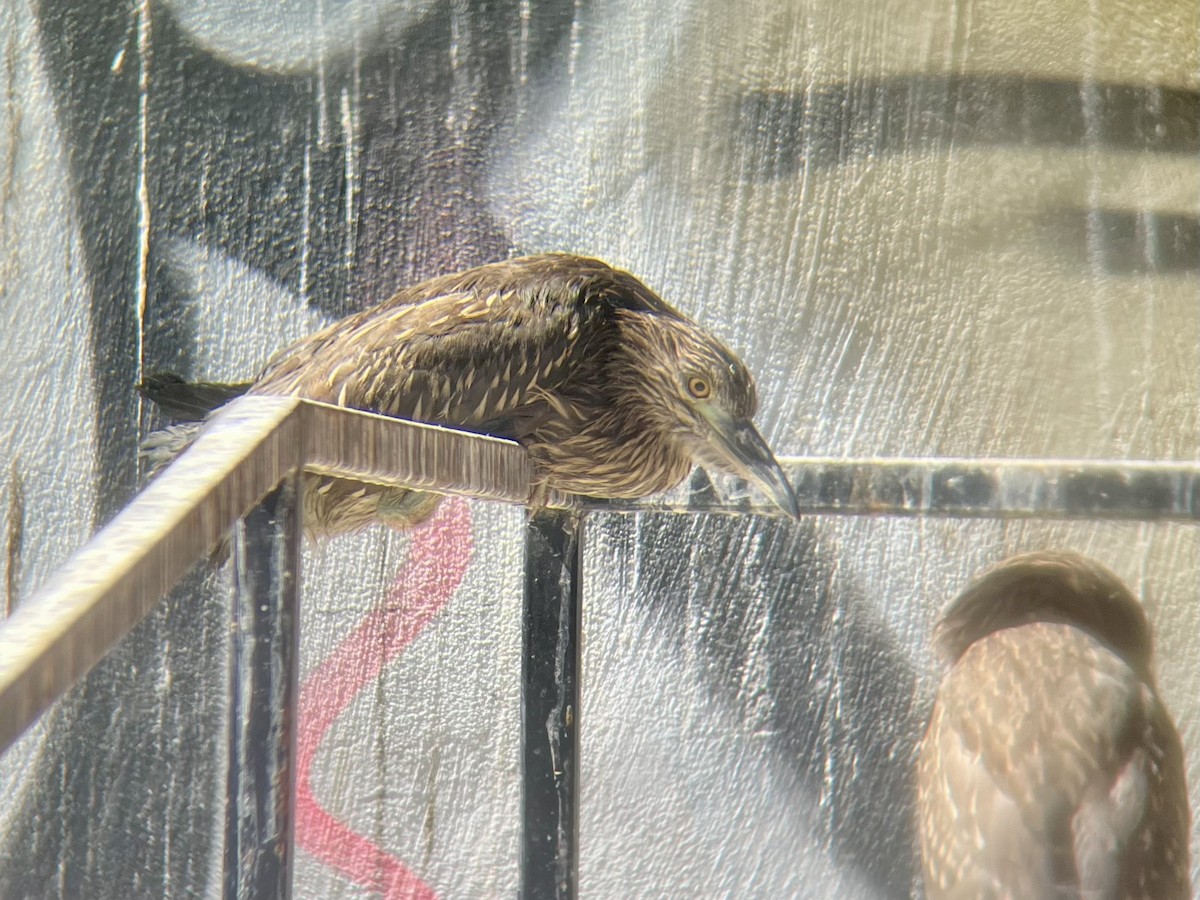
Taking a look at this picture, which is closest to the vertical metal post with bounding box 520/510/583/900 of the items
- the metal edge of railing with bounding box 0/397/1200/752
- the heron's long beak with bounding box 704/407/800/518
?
the metal edge of railing with bounding box 0/397/1200/752

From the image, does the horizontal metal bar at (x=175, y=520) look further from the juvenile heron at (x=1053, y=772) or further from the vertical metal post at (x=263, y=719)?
the juvenile heron at (x=1053, y=772)

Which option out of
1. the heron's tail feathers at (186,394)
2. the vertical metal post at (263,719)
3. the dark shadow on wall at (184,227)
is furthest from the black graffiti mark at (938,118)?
the vertical metal post at (263,719)

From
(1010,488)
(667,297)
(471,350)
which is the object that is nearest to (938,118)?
(667,297)

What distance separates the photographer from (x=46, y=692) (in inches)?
22.2

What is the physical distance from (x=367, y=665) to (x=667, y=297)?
927mm

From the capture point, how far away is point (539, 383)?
1.61m

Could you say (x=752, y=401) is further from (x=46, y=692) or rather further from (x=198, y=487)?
(x=46, y=692)

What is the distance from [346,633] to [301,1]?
130cm

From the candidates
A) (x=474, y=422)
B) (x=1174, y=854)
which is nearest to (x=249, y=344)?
(x=474, y=422)

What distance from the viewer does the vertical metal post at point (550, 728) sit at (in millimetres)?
1472

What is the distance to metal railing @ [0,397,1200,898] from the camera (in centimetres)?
62

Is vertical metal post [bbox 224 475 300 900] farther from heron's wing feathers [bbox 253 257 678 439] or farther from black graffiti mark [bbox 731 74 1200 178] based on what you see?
black graffiti mark [bbox 731 74 1200 178]

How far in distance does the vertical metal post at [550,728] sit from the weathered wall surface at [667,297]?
74cm

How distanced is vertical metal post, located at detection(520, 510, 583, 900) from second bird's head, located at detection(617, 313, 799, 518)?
1.12 feet
